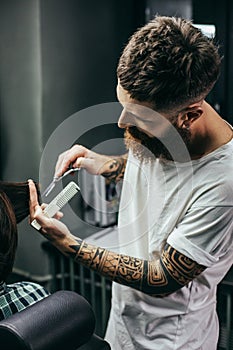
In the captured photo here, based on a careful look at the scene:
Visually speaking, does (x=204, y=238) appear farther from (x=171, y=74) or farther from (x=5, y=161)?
(x=5, y=161)

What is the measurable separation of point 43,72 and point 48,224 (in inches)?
55.7

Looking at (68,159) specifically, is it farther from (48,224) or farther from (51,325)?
(51,325)

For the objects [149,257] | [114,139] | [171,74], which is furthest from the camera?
[114,139]

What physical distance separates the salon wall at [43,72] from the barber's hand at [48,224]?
3.68ft

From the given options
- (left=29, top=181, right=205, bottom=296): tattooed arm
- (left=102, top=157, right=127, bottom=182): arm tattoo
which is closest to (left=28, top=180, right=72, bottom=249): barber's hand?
(left=29, top=181, right=205, bottom=296): tattooed arm

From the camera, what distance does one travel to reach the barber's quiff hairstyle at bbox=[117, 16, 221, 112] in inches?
49.8

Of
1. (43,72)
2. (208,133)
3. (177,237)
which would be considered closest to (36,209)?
(177,237)

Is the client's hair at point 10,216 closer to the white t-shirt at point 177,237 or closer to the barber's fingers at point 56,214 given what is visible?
the barber's fingers at point 56,214

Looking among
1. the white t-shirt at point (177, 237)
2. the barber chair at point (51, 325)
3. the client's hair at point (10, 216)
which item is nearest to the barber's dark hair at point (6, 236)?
Answer: the client's hair at point (10, 216)

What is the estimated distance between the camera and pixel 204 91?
1317mm

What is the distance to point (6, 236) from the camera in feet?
4.48

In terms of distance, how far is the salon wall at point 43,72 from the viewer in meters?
2.59

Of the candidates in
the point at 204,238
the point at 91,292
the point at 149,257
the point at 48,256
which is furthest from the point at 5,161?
the point at 204,238

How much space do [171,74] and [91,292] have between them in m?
1.79
